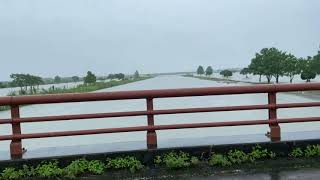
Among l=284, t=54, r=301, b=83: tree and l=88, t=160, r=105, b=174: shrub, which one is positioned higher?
l=284, t=54, r=301, b=83: tree

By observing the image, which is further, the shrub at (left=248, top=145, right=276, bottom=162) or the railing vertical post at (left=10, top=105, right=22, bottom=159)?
the shrub at (left=248, top=145, right=276, bottom=162)

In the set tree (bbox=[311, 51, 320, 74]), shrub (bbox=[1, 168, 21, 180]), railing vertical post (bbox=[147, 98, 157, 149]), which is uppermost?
tree (bbox=[311, 51, 320, 74])

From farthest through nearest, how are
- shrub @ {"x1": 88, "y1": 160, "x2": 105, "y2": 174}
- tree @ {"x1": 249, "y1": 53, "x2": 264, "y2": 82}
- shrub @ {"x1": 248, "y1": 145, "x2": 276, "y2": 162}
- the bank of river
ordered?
tree @ {"x1": 249, "y1": 53, "x2": 264, "y2": 82}
shrub @ {"x1": 248, "y1": 145, "x2": 276, "y2": 162}
shrub @ {"x1": 88, "y1": 160, "x2": 105, "y2": 174}
the bank of river

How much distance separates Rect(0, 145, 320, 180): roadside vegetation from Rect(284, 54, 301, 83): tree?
8740 centimetres

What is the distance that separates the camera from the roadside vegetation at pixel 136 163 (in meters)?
7.51

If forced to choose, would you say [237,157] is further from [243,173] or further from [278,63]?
[278,63]

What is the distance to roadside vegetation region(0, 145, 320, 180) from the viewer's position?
751cm

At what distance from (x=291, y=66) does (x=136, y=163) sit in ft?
297

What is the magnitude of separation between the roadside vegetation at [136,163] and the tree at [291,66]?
87397 millimetres

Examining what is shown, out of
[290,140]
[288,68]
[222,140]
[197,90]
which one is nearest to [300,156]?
[290,140]

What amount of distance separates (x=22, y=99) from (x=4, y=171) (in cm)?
109

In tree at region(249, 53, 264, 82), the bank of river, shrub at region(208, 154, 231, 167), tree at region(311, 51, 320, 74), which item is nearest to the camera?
the bank of river

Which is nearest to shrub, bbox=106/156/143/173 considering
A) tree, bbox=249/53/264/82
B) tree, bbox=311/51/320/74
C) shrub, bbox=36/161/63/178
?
shrub, bbox=36/161/63/178

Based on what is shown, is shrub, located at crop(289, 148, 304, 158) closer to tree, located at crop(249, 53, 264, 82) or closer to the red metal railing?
the red metal railing
